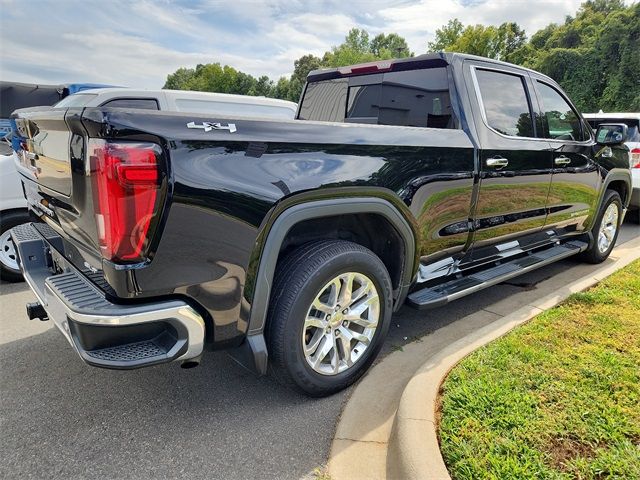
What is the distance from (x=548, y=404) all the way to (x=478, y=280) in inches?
48.5

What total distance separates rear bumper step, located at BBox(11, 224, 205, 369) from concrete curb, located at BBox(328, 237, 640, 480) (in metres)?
0.94

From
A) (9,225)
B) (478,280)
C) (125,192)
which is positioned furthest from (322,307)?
(9,225)

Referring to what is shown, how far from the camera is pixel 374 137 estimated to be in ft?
8.67

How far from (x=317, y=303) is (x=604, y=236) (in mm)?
4439

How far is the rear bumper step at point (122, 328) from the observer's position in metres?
1.91

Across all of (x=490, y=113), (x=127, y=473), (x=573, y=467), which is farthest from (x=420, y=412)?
(x=490, y=113)

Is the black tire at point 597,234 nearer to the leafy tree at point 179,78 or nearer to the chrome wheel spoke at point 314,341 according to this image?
the chrome wheel spoke at point 314,341

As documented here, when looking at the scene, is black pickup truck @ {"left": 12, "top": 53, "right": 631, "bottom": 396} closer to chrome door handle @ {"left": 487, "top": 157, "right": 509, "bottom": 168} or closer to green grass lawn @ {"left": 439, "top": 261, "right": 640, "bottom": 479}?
chrome door handle @ {"left": 487, "top": 157, "right": 509, "bottom": 168}

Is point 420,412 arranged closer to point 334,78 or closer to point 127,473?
point 127,473

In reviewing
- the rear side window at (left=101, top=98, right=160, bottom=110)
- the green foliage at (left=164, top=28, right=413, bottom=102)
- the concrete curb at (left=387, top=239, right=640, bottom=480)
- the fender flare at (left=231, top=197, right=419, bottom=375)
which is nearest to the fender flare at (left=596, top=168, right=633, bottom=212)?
the concrete curb at (left=387, top=239, right=640, bottom=480)

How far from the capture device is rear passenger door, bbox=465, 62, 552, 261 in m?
3.40

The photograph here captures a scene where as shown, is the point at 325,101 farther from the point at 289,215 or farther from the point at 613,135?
the point at 613,135

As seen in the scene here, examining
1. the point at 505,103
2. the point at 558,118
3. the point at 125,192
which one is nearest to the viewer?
the point at 125,192

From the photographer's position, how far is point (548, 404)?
241cm
